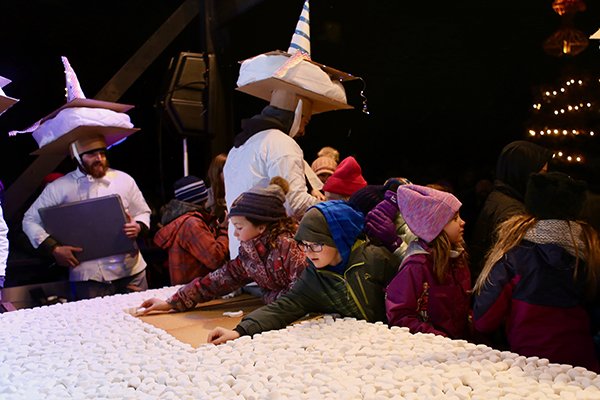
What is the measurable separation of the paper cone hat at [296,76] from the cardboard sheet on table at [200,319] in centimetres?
112

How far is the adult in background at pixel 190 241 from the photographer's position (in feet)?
8.99

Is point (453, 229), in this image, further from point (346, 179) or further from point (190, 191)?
point (190, 191)

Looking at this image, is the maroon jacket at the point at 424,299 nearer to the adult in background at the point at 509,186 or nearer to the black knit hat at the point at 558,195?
the black knit hat at the point at 558,195

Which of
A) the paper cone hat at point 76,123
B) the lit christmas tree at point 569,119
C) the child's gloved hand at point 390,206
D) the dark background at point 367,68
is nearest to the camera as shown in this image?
the child's gloved hand at point 390,206

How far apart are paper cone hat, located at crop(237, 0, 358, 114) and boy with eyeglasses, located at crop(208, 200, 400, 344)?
0.75 m

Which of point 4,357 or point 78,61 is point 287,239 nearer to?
point 4,357

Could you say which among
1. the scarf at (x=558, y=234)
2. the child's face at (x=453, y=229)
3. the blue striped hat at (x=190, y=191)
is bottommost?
the blue striped hat at (x=190, y=191)

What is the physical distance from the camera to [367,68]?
359 cm

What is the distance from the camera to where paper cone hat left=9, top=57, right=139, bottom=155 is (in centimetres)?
286

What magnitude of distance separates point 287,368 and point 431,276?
626 millimetres

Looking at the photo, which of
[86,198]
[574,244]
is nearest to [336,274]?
[574,244]

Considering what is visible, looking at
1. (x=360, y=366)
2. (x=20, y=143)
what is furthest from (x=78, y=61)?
(x=360, y=366)

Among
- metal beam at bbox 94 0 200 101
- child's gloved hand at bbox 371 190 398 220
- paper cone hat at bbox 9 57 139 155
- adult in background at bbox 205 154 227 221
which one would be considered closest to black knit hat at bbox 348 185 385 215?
child's gloved hand at bbox 371 190 398 220

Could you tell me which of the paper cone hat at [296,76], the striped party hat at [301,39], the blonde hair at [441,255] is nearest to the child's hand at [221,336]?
the blonde hair at [441,255]
